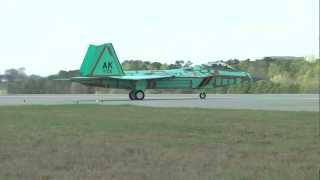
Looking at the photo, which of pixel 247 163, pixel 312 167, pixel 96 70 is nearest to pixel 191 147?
pixel 247 163

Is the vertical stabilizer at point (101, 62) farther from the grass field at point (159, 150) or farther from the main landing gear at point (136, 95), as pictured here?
the grass field at point (159, 150)

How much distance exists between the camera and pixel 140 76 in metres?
43.8

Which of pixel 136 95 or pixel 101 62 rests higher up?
pixel 101 62

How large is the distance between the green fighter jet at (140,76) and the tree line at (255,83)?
59.3ft

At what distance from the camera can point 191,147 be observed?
36.7ft

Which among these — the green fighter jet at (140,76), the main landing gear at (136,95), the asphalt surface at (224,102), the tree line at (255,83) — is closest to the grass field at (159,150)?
the asphalt surface at (224,102)

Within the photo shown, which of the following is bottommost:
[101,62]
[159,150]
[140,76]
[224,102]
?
[224,102]

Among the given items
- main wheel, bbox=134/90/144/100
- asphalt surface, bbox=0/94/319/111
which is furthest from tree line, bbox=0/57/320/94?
asphalt surface, bbox=0/94/319/111

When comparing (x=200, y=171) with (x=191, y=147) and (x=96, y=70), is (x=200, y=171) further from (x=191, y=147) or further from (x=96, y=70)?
(x=96, y=70)

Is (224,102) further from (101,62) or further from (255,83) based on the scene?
(255,83)

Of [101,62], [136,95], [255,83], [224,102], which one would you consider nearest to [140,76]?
[136,95]

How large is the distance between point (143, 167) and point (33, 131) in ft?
17.7

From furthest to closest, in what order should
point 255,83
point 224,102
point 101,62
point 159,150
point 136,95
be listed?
point 255,83 < point 101,62 < point 136,95 < point 224,102 < point 159,150

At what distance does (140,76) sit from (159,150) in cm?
3319
